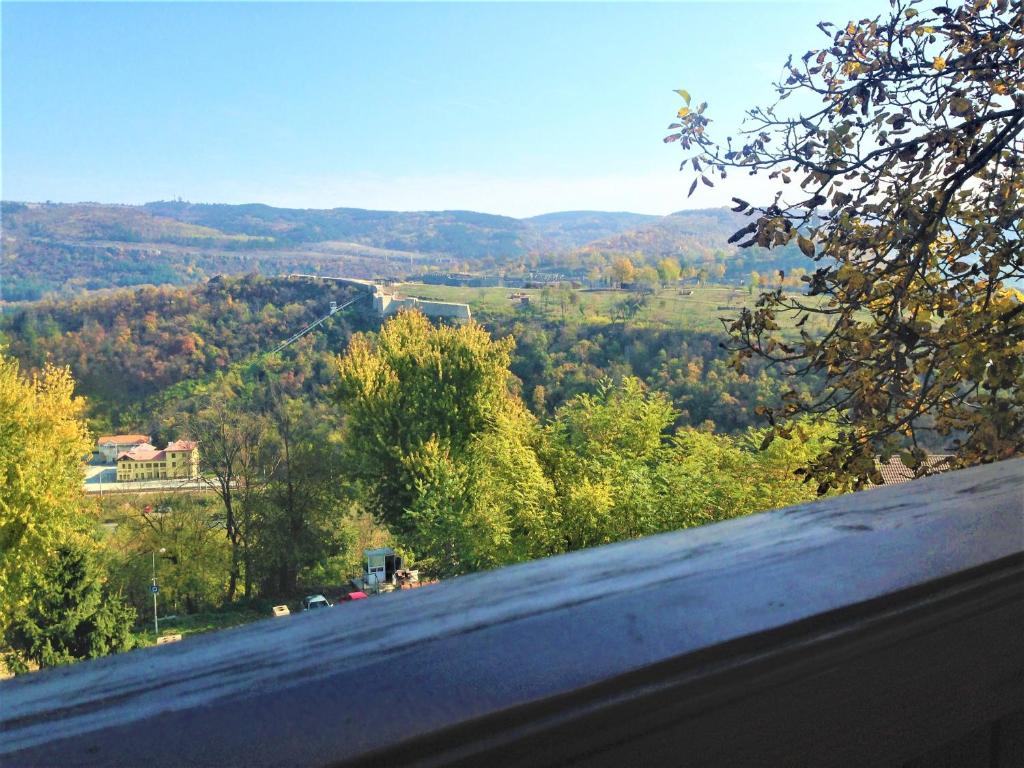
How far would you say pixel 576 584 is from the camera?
347mm

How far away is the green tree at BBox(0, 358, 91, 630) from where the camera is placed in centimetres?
714

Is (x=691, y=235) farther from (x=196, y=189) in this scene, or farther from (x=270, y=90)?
(x=196, y=189)

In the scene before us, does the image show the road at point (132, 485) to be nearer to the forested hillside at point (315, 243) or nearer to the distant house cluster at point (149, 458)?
the distant house cluster at point (149, 458)

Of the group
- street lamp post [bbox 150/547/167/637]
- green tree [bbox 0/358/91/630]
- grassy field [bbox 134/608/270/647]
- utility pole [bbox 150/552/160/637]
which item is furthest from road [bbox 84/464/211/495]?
green tree [bbox 0/358/91/630]

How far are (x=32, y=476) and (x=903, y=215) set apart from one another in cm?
759

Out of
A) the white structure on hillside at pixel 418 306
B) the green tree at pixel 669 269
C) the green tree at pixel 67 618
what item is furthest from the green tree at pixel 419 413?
the white structure on hillside at pixel 418 306

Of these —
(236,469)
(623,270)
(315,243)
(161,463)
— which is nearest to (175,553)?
(236,469)

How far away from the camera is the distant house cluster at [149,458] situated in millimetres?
12695

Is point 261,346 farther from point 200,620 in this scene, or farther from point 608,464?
point 608,464

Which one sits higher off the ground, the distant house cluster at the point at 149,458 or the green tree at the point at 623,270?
the green tree at the point at 623,270

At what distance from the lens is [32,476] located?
720 centimetres

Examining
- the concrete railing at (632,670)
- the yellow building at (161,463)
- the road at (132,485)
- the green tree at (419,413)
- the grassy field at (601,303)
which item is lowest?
the road at (132,485)

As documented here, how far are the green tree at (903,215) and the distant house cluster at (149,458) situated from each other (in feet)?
40.1

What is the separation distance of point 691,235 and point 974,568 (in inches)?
708
